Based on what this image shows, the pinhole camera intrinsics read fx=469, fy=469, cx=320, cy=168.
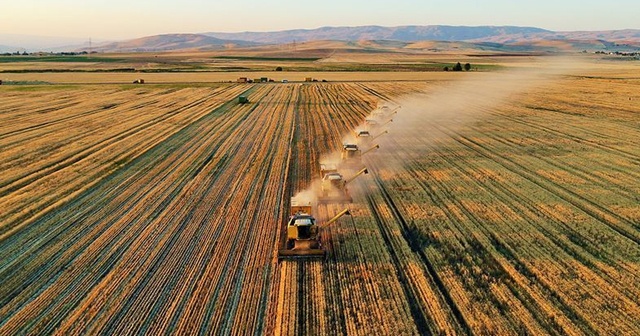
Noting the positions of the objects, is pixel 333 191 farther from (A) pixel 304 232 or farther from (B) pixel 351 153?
(A) pixel 304 232

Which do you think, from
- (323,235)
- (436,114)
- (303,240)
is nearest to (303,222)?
(303,240)

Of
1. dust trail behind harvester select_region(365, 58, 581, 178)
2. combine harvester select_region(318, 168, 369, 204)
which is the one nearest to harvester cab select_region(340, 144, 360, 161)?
dust trail behind harvester select_region(365, 58, 581, 178)

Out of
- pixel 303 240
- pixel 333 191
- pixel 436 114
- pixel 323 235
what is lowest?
pixel 323 235

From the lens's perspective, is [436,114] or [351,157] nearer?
[351,157]

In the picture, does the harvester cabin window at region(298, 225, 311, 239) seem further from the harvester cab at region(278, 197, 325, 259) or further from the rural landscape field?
the rural landscape field

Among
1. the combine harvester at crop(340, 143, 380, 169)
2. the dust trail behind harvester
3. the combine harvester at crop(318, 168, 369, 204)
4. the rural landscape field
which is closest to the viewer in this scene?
the rural landscape field

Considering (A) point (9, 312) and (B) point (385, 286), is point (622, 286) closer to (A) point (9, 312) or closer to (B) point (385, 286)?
(B) point (385, 286)

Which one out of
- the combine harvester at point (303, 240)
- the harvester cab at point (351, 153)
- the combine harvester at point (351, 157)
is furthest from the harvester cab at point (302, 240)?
the harvester cab at point (351, 153)
